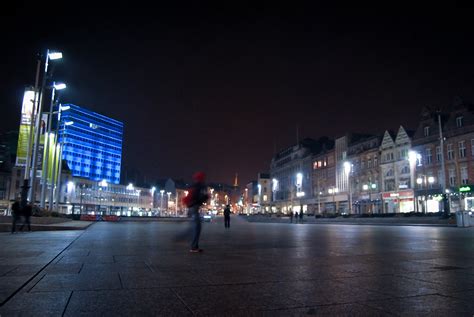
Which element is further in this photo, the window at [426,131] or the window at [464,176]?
the window at [426,131]

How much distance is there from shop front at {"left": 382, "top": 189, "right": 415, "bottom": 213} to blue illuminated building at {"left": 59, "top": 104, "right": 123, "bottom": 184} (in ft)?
339

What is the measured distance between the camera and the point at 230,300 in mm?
4645

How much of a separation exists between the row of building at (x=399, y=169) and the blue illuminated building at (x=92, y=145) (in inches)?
3130

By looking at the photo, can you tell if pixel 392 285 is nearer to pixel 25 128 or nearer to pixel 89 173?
pixel 25 128

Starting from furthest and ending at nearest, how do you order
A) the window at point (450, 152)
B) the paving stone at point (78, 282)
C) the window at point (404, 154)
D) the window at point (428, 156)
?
the window at point (404, 154), the window at point (428, 156), the window at point (450, 152), the paving stone at point (78, 282)

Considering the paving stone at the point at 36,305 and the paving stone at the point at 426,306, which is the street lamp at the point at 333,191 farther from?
the paving stone at the point at 36,305

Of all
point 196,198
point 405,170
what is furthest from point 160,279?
point 405,170

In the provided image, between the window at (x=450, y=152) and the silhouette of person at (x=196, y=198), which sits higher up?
the window at (x=450, y=152)

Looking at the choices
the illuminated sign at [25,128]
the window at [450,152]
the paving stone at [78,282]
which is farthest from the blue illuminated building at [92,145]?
the paving stone at [78,282]

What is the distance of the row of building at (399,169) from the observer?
54.0 metres

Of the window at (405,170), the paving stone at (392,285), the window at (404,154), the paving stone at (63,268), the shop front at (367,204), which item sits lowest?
the paving stone at (63,268)

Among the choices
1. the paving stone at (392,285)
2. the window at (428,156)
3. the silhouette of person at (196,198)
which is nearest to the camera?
the paving stone at (392,285)

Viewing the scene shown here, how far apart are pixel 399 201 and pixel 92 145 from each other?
11816cm

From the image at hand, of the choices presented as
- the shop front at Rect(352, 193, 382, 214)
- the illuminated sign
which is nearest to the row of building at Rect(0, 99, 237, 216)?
the shop front at Rect(352, 193, 382, 214)
